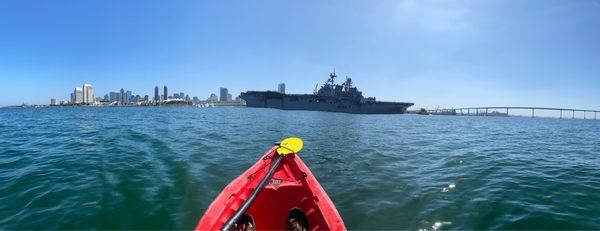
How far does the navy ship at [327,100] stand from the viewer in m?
81.7

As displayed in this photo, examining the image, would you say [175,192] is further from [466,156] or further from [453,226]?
[466,156]

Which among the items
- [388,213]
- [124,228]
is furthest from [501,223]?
[124,228]

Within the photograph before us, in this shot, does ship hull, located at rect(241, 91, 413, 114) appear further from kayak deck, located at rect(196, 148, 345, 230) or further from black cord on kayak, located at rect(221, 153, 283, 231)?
kayak deck, located at rect(196, 148, 345, 230)

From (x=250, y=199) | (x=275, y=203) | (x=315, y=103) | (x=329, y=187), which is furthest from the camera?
(x=315, y=103)

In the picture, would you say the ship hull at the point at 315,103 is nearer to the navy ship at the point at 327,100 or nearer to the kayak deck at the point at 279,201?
the navy ship at the point at 327,100

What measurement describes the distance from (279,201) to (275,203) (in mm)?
84

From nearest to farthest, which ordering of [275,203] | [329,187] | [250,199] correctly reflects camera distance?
1. [250,199]
2. [275,203]
3. [329,187]

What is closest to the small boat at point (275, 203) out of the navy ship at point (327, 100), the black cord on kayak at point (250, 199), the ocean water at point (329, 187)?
the black cord on kayak at point (250, 199)

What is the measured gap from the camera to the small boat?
4.65m

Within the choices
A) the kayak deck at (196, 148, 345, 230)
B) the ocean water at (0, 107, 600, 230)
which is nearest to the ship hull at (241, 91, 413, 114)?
the ocean water at (0, 107, 600, 230)

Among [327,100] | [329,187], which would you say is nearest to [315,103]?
[327,100]

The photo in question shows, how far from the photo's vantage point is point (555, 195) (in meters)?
7.65

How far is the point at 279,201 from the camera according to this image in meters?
5.71

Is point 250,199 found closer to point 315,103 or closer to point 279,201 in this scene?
point 279,201
